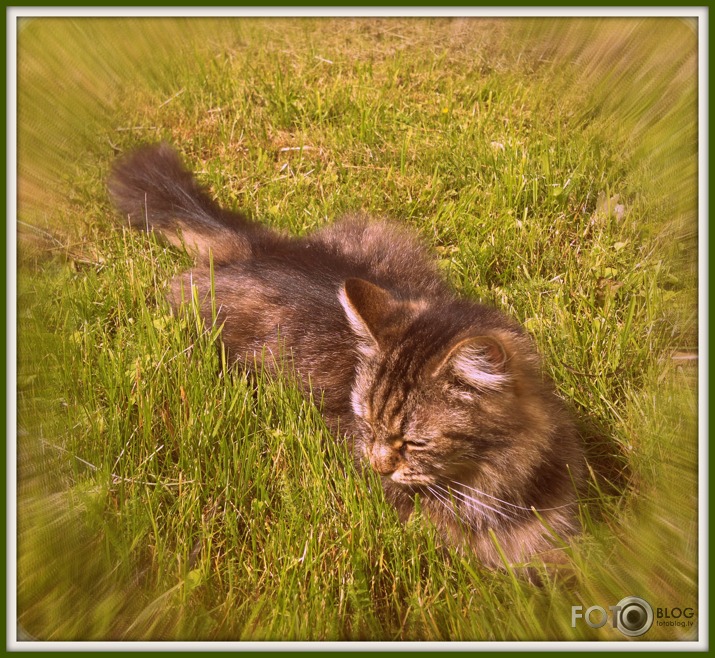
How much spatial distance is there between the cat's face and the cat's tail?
4.36 feet

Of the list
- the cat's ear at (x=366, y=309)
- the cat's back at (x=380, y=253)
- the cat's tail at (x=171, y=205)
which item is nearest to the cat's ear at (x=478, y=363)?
the cat's ear at (x=366, y=309)

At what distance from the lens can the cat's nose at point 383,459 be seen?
2928 mm

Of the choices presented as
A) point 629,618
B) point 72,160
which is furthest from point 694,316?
point 72,160

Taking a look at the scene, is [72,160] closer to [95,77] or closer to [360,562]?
[95,77]

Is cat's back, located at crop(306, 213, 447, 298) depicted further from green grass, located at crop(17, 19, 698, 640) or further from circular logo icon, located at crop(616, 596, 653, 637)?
circular logo icon, located at crop(616, 596, 653, 637)

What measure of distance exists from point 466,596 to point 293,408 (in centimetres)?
117

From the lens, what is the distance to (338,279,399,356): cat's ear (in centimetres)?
296

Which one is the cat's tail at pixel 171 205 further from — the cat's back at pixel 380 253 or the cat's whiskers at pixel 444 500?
the cat's whiskers at pixel 444 500

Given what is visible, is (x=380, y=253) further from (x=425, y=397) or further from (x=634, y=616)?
(x=634, y=616)

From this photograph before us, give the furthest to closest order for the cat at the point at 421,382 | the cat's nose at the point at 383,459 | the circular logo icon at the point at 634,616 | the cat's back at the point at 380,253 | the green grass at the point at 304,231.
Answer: the cat's back at the point at 380,253, the cat's nose at the point at 383,459, the cat at the point at 421,382, the green grass at the point at 304,231, the circular logo icon at the point at 634,616

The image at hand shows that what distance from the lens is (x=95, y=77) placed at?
10.9ft

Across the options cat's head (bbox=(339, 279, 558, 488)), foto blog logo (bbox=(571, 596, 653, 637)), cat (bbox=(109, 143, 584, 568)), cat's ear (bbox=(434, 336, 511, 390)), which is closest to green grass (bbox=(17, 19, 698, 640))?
foto blog logo (bbox=(571, 596, 653, 637))

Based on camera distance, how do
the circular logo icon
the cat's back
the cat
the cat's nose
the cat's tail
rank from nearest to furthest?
the circular logo icon, the cat, the cat's nose, the cat's back, the cat's tail

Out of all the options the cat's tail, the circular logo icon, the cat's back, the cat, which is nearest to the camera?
the circular logo icon
